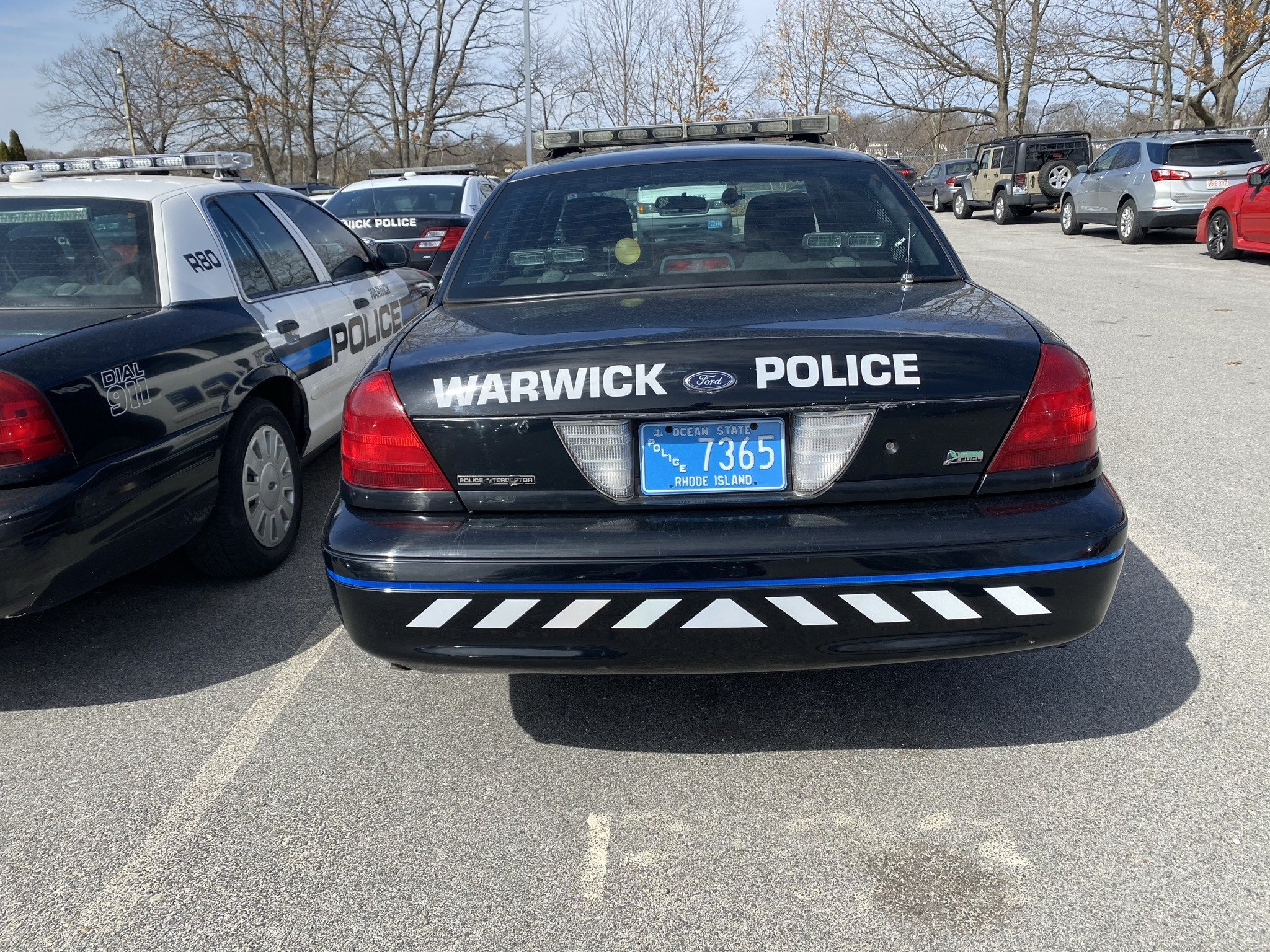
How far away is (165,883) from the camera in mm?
2295

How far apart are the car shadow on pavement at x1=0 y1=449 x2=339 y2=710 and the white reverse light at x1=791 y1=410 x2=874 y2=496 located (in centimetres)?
197

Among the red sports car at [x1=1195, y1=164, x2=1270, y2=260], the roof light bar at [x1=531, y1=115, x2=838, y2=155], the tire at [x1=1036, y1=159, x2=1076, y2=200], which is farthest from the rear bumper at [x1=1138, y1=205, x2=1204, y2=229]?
the roof light bar at [x1=531, y1=115, x2=838, y2=155]

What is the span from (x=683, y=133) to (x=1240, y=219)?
38.0 feet

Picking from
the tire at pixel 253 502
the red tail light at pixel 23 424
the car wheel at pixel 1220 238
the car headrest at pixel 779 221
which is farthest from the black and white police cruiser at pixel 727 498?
the car wheel at pixel 1220 238

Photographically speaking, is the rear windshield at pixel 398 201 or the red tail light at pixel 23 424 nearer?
the red tail light at pixel 23 424

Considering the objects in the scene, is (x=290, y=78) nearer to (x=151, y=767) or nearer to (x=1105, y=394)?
(x=1105, y=394)

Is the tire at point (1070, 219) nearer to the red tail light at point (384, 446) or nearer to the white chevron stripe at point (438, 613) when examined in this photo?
the red tail light at point (384, 446)

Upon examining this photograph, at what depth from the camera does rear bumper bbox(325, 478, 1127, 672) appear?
230 centimetres

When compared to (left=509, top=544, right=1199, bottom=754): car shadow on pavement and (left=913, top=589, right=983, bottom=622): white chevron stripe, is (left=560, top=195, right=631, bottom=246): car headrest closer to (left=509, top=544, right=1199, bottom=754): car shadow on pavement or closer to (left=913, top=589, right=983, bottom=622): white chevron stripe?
(left=509, top=544, right=1199, bottom=754): car shadow on pavement

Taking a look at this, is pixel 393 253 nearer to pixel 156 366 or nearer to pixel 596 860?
pixel 156 366

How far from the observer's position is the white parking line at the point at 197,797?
2.23 meters

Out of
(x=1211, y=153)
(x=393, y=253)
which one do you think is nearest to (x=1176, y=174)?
(x=1211, y=153)

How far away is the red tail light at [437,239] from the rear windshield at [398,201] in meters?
1.38

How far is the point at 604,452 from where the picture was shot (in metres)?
2.36
